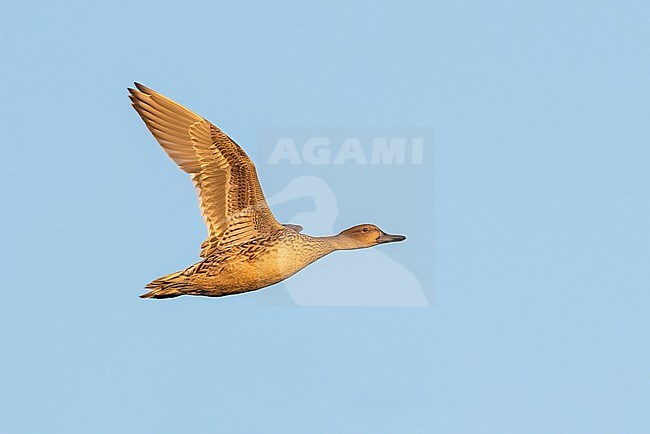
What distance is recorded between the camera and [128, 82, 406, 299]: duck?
A: 71.8ft

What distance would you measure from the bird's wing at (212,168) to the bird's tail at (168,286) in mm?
607

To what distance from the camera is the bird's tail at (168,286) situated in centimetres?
2167

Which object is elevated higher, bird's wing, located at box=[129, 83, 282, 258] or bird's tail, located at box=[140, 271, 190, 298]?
bird's wing, located at box=[129, 83, 282, 258]

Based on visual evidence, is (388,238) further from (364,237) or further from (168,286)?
(168,286)

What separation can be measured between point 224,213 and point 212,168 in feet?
2.25

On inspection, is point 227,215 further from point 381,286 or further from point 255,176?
point 381,286

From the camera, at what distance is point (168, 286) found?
2172cm

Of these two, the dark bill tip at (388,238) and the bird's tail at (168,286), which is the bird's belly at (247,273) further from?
the dark bill tip at (388,238)

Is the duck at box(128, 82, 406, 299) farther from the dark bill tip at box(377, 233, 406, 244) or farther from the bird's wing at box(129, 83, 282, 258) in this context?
the dark bill tip at box(377, 233, 406, 244)

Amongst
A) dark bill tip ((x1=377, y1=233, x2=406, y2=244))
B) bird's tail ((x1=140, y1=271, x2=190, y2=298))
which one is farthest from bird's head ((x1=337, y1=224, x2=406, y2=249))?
bird's tail ((x1=140, y1=271, x2=190, y2=298))

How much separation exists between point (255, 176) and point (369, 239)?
2.35m

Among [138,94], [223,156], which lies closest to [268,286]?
[223,156]

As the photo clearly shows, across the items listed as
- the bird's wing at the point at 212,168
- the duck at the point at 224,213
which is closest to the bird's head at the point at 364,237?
the duck at the point at 224,213

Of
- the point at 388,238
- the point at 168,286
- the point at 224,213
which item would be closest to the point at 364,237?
the point at 388,238
